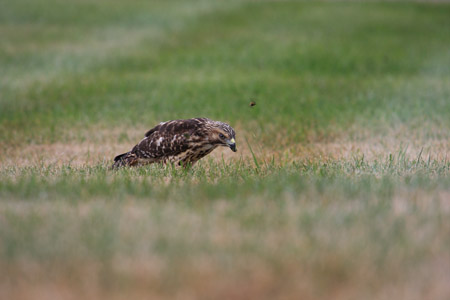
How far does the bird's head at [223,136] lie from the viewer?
7660 mm

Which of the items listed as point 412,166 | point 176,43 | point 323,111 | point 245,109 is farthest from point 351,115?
point 176,43

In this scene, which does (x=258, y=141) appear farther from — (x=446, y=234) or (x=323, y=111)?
(x=446, y=234)

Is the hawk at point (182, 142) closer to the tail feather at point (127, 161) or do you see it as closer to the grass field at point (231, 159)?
the tail feather at point (127, 161)

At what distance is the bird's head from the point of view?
25.1ft

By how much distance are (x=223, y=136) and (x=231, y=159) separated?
39.7 inches

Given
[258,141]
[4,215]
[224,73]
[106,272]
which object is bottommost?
[106,272]

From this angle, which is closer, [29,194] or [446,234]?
[446,234]

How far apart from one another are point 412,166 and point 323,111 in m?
5.76

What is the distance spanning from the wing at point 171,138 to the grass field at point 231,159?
18.1 inches

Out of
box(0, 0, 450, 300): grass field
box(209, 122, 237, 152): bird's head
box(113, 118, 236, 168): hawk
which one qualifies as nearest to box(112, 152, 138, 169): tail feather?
box(113, 118, 236, 168): hawk

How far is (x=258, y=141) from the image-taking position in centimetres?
1061

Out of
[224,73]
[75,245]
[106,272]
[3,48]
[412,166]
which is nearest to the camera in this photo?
[106,272]

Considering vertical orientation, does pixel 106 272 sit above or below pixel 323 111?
below

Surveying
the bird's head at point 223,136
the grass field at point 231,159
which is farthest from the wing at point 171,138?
the grass field at point 231,159
